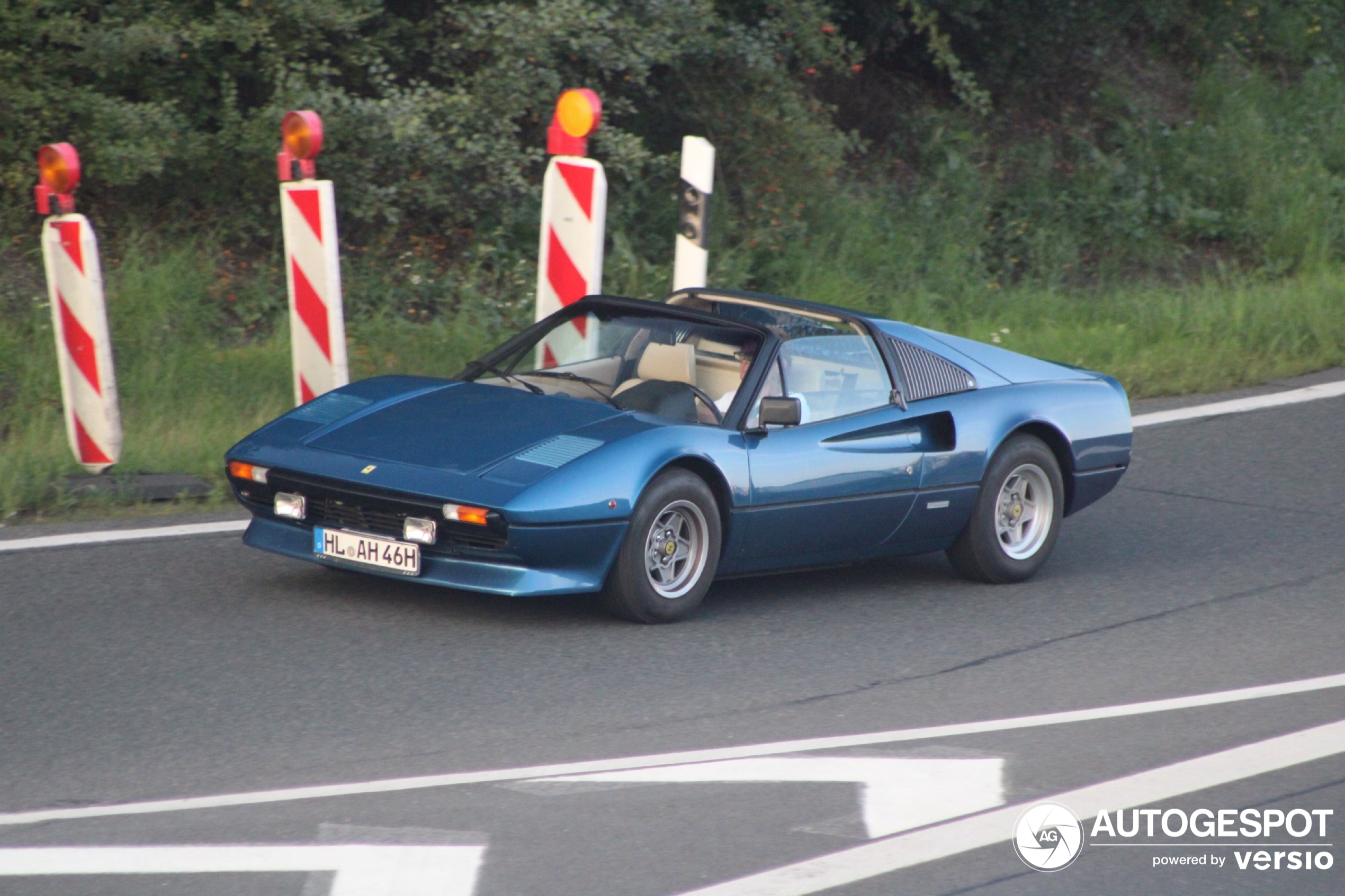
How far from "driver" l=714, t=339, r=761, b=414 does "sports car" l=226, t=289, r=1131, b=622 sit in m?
0.01

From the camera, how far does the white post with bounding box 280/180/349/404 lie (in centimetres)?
811

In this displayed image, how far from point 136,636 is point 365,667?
0.89 metres

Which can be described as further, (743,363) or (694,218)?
(694,218)

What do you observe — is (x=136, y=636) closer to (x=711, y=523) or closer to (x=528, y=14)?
(x=711, y=523)

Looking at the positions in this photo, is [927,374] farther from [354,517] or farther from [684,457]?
[354,517]

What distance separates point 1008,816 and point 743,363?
9.10ft

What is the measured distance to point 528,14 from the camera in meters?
11.9

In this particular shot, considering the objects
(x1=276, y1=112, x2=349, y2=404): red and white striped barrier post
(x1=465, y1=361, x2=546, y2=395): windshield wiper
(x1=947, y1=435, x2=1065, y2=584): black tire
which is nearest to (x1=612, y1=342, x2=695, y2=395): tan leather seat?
(x1=465, y1=361, x2=546, y2=395): windshield wiper

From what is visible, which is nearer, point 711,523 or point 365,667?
point 365,667

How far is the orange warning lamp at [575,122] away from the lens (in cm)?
856

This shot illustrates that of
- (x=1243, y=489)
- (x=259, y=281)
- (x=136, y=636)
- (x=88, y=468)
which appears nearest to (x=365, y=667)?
(x=136, y=636)

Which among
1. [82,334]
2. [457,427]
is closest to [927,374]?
[457,427]

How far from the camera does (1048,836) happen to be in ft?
14.3

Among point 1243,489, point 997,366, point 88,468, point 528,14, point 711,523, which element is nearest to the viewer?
point 711,523
